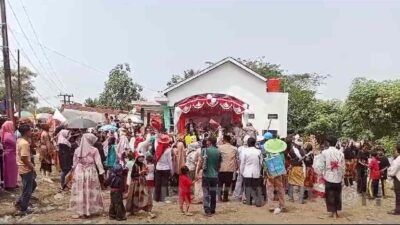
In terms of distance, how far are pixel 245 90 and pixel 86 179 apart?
19.0 meters

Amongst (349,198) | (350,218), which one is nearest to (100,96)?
(349,198)

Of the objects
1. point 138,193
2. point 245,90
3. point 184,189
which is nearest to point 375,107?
point 245,90

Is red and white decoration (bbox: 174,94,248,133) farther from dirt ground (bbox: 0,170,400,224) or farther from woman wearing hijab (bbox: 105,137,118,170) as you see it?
dirt ground (bbox: 0,170,400,224)

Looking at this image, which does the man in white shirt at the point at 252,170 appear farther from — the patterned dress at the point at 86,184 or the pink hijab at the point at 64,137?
the pink hijab at the point at 64,137

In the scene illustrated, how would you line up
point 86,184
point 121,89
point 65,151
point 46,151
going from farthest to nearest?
point 121,89 < point 46,151 < point 65,151 < point 86,184

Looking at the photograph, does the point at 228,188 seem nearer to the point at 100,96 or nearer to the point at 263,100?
the point at 263,100

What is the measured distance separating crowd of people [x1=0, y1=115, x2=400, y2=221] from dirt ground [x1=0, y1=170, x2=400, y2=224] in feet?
0.78

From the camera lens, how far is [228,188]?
12.4 m

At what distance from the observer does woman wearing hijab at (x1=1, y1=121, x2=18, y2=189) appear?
462 inches

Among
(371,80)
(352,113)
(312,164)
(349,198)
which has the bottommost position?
(349,198)

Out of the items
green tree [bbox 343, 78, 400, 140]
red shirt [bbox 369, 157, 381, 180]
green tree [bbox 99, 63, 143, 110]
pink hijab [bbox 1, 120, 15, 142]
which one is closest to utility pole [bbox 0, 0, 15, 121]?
pink hijab [bbox 1, 120, 15, 142]

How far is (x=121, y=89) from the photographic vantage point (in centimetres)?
5025

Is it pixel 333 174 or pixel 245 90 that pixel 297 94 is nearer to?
pixel 245 90

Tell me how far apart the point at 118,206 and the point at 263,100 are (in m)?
19.4
